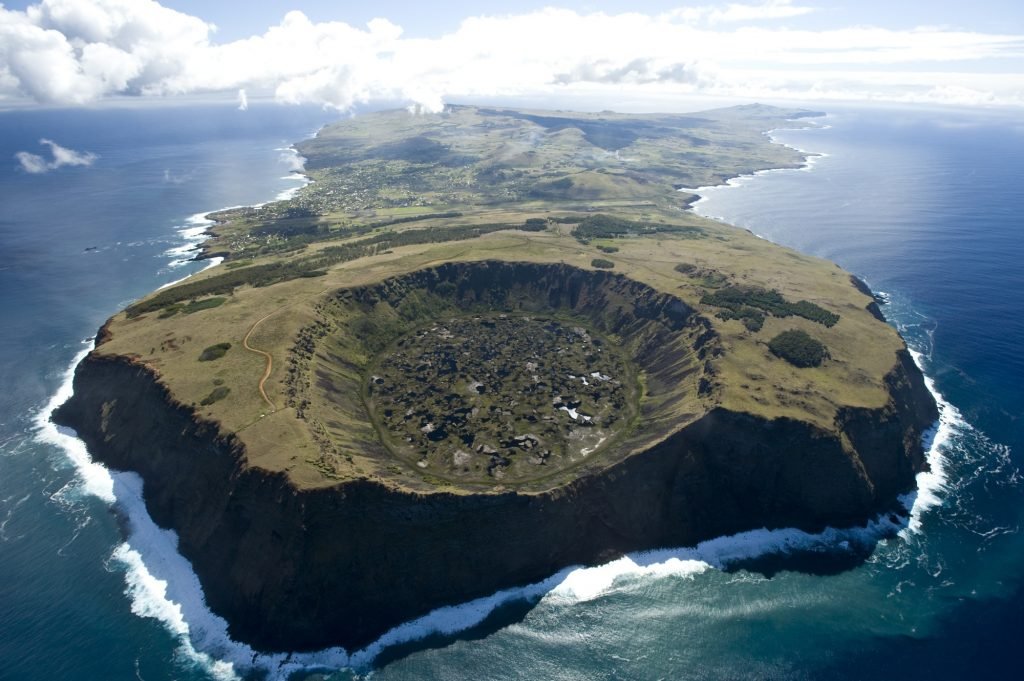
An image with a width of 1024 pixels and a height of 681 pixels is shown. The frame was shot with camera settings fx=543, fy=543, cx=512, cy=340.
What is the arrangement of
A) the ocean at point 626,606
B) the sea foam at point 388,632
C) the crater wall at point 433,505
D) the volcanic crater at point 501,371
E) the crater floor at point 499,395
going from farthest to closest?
the crater floor at point 499,395
the volcanic crater at point 501,371
the crater wall at point 433,505
the sea foam at point 388,632
the ocean at point 626,606

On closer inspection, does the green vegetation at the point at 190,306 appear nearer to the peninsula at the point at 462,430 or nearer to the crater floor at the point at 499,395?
the peninsula at the point at 462,430

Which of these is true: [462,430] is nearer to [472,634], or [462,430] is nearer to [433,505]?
[433,505]

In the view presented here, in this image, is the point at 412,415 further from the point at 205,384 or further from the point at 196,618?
the point at 196,618

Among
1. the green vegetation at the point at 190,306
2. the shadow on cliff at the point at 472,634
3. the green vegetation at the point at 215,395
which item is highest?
the green vegetation at the point at 190,306

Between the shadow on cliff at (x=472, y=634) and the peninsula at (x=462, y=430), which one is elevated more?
the peninsula at (x=462, y=430)

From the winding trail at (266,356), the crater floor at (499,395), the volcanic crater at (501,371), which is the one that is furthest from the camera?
the crater floor at (499,395)

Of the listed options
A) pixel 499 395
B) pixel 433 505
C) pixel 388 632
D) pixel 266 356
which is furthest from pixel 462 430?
pixel 266 356

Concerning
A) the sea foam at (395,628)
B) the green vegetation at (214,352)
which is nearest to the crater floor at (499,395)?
the sea foam at (395,628)

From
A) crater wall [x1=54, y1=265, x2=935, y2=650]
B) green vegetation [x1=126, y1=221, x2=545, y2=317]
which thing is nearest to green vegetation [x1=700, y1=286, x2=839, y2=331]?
crater wall [x1=54, y1=265, x2=935, y2=650]
